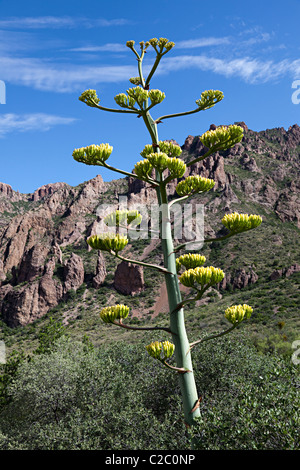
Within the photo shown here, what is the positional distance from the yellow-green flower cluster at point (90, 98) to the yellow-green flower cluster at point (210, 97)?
165 cm

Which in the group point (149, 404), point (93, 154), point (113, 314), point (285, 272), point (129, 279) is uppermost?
point (93, 154)

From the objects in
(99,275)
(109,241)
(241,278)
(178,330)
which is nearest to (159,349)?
(178,330)

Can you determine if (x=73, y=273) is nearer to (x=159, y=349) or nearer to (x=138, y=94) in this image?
(x=159, y=349)

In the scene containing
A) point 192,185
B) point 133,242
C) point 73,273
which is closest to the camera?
point 192,185

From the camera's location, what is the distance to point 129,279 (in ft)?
200

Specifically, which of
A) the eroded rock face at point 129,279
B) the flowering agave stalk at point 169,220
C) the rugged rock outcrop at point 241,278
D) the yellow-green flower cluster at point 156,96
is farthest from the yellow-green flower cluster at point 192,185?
the eroded rock face at point 129,279

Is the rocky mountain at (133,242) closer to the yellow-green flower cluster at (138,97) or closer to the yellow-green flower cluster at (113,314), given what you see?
the yellow-green flower cluster at (138,97)

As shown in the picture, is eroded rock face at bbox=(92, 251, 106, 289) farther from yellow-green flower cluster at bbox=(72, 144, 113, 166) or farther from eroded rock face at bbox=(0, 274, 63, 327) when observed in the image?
yellow-green flower cluster at bbox=(72, 144, 113, 166)

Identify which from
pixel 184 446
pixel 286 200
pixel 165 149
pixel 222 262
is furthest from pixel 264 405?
pixel 286 200

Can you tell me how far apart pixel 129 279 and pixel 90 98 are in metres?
57.6

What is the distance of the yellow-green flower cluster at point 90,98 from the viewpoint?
4.63 meters

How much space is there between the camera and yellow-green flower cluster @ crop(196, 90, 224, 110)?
4.64m

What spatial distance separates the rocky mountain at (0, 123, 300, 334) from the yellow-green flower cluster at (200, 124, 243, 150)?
35.1 metres

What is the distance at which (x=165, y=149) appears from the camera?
14.9 feet
